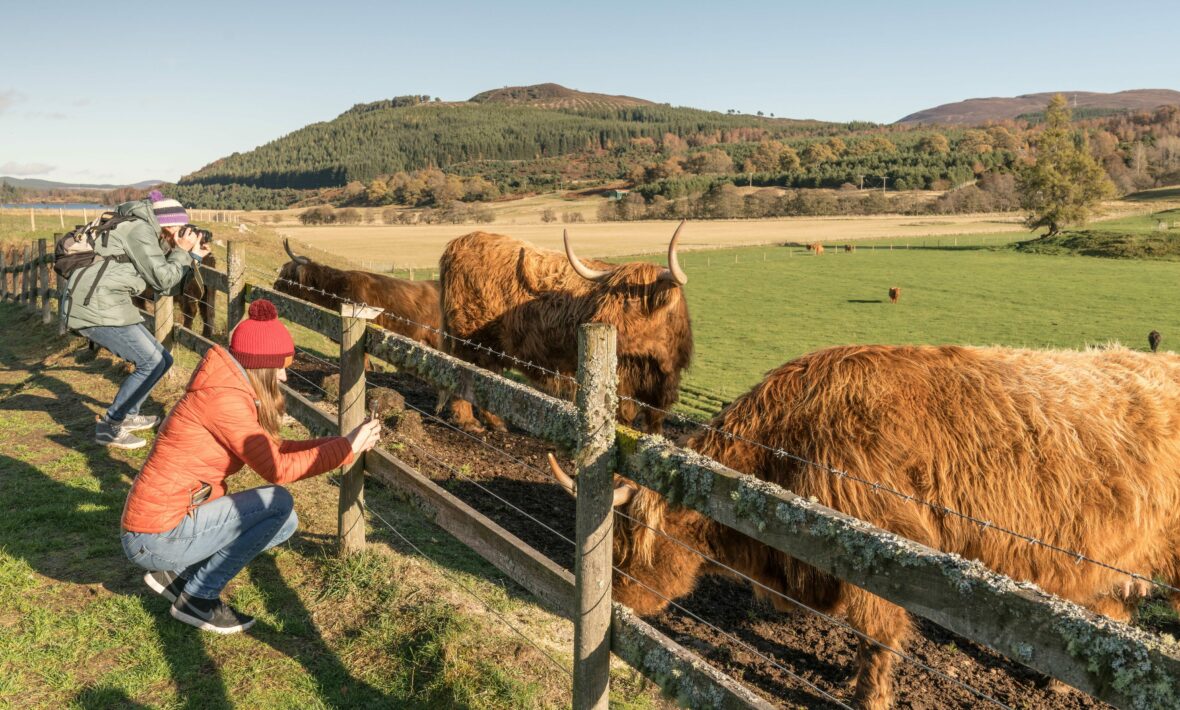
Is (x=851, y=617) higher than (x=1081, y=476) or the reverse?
the reverse

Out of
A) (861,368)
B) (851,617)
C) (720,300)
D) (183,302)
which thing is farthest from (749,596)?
(720,300)

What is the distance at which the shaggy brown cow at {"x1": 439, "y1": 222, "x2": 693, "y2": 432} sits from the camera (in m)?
8.38

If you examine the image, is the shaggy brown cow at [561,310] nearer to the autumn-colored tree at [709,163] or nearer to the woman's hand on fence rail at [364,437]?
the woman's hand on fence rail at [364,437]

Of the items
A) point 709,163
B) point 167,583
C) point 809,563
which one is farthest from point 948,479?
point 709,163

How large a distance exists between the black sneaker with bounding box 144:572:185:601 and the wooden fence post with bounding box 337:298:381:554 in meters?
0.98

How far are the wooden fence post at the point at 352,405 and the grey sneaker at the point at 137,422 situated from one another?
308cm

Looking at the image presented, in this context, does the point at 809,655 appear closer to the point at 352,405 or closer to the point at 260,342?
the point at 352,405

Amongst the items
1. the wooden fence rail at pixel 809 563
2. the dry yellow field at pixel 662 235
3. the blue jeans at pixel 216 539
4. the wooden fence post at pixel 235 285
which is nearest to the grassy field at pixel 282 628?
the blue jeans at pixel 216 539

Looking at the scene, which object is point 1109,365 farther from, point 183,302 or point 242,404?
point 183,302

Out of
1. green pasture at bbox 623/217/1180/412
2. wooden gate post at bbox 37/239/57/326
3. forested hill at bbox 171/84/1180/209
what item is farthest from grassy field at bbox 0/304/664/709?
forested hill at bbox 171/84/1180/209

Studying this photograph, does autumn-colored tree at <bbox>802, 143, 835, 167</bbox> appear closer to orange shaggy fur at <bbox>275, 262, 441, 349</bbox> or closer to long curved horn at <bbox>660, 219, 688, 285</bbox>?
orange shaggy fur at <bbox>275, 262, 441, 349</bbox>

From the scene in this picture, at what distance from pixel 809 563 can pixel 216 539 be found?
9.98 ft

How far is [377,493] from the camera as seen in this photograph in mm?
6223

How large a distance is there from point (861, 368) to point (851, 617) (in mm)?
1266
